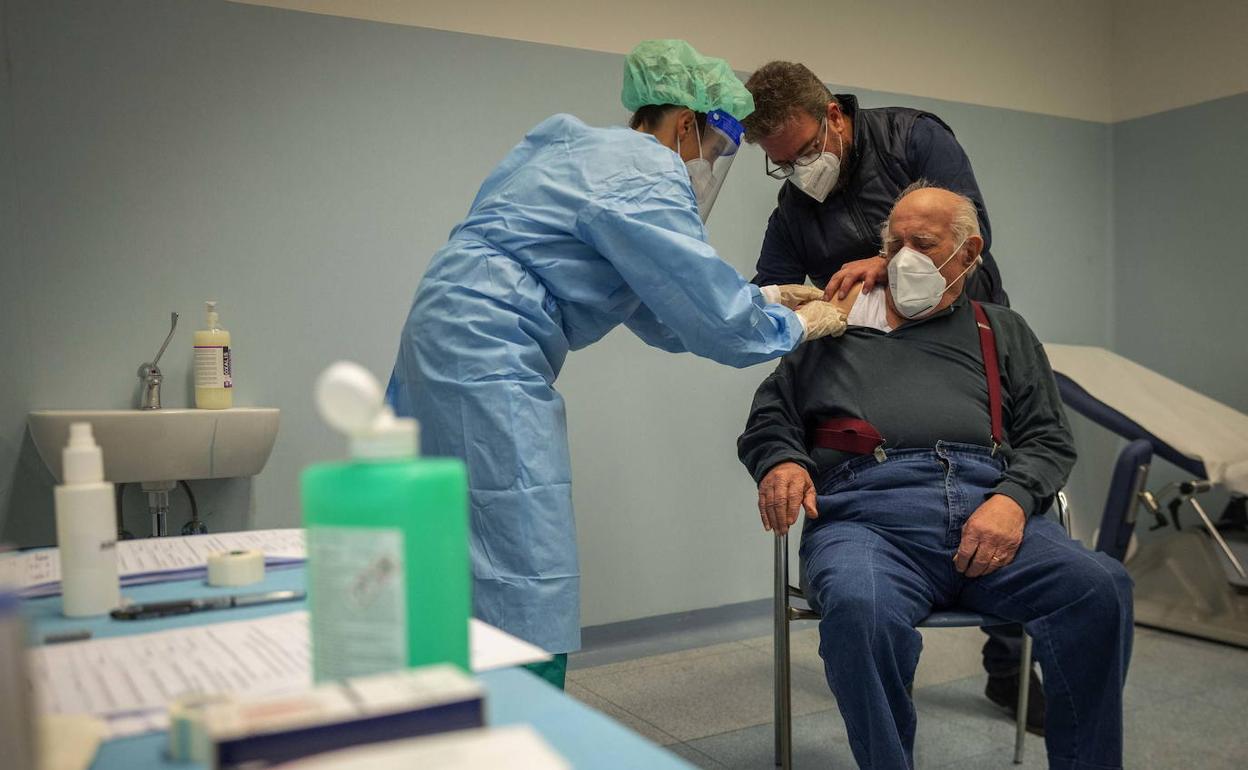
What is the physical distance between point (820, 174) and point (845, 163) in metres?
0.08

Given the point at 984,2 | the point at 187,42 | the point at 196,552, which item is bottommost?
the point at 196,552

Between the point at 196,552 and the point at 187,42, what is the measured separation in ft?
6.20

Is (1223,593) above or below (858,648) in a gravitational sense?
below

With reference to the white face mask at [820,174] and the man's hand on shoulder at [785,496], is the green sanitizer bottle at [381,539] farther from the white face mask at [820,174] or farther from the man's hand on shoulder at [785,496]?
the white face mask at [820,174]

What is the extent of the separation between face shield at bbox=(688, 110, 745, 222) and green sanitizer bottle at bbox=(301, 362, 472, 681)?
4.53ft

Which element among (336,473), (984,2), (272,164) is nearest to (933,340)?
(336,473)

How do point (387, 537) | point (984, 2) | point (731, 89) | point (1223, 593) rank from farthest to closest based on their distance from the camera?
point (984, 2)
point (1223, 593)
point (731, 89)
point (387, 537)

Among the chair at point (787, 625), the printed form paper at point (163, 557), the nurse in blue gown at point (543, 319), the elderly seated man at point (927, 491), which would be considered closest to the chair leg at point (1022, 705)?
the chair at point (787, 625)

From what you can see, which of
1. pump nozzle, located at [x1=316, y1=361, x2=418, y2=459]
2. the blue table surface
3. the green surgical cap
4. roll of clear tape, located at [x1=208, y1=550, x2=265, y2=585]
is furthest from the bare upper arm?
pump nozzle, located at [x1=316, y1=361, x2=418, y2=459]

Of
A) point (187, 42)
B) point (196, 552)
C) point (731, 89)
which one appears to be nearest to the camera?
point (196, 552)

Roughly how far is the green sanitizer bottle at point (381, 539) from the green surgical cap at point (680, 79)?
1.41 metres

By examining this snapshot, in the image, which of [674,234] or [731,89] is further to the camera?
[731,89]

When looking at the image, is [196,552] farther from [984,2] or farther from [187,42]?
[984,2]

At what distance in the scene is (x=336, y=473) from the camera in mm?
483
